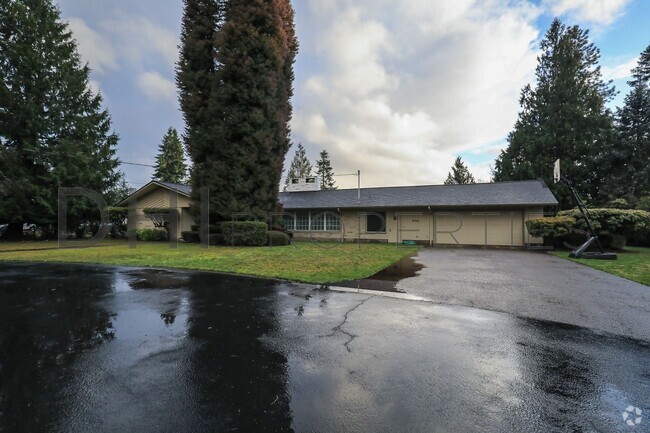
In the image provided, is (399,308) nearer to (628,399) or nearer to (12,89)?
(628,399)

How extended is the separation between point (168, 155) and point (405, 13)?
39.4m

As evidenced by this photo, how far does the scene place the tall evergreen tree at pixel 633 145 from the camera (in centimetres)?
2134

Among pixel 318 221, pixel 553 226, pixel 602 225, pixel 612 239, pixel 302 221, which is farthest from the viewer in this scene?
pixel 302 221

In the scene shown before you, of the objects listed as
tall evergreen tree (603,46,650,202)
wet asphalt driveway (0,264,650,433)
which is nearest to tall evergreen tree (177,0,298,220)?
wet asphalt driveway (0,264,650,433)

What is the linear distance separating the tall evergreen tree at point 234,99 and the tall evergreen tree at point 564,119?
23151mm

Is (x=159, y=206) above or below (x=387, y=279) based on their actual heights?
above

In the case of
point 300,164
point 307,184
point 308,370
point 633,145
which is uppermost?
point 300,164

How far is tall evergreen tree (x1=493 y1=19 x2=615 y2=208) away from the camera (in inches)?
→ 980

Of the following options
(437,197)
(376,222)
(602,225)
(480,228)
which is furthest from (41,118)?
(602,225)

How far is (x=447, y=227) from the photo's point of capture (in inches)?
703

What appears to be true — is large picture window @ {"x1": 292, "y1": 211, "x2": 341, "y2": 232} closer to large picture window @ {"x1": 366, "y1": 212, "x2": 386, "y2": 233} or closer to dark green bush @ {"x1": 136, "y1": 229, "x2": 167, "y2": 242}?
large picture window @ {"x1": 366, "y1": 212, "x2": 386, "y2": 233}

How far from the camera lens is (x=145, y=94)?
18781 millimetres

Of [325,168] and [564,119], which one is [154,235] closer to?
[564,119]

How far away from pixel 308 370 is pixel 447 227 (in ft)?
55.0
